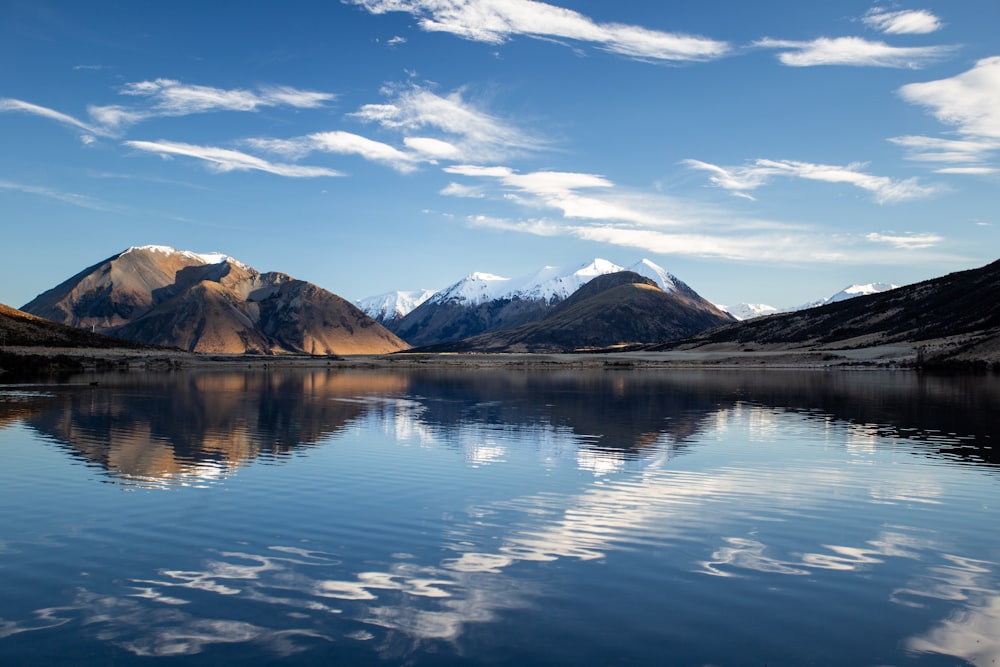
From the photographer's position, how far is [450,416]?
173 ft

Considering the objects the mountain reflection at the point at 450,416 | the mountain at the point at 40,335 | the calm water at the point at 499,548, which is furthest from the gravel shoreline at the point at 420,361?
the calm water at the point at 499,548

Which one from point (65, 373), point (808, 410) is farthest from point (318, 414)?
point (65, 373)

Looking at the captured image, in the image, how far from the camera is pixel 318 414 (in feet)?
174

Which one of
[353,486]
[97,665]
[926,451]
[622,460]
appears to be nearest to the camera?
[97,665]

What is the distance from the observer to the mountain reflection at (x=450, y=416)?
110 feet

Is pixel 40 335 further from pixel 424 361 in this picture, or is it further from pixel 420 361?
pixel 424 361

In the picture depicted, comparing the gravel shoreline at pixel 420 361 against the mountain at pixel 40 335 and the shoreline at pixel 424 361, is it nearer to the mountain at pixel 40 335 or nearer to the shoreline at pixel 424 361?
the shoreline at pixel 424 361

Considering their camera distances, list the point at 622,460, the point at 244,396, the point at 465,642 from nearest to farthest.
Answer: the point at 465,642
the point at 622,460
the point at 244,396

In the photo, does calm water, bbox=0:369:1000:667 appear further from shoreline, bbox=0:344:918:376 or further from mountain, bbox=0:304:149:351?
mountain, bbox=0:304:149:351

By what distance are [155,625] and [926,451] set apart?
106 ft

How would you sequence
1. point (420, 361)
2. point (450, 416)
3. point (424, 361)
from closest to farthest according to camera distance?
point (450, 416), point (420, 361), point (424, 361)

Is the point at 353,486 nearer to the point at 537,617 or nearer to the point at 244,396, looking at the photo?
the point at 537,617

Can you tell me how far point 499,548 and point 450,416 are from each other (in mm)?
34940

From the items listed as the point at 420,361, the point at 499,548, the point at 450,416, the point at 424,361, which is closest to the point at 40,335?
the point at 420,361
